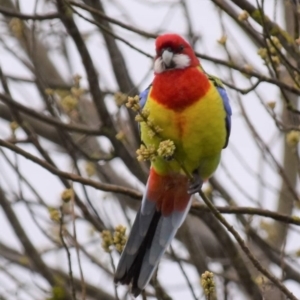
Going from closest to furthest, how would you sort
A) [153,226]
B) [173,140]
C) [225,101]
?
1. [173,140]
2. [225,101]
3. [153,226]

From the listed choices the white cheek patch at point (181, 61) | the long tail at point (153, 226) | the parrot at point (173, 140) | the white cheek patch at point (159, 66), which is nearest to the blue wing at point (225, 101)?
the parrot at point (173, 140)

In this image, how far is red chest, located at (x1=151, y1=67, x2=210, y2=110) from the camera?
3.44 m

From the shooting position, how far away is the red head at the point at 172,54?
3.68m

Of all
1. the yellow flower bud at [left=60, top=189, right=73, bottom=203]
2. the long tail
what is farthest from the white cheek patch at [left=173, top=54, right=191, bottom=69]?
the yellow flower bud at [left=60, top=189, right=73, bottom=203]

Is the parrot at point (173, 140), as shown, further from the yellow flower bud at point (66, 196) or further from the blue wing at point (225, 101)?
the yellow flower bud at point (66, 196)

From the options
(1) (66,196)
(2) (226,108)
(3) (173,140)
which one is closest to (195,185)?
(3) (173,140)

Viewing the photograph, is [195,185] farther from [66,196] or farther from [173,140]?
[66,196]

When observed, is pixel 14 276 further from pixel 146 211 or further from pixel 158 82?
pixel 158 82

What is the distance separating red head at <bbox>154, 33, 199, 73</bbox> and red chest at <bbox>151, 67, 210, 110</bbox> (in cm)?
4

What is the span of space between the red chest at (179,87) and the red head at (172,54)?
0.04 metres

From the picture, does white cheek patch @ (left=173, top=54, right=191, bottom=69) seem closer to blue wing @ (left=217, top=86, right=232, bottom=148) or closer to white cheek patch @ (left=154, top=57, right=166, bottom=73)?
white cheek patch @ (left=154, top=57, right=166, bottom=73)

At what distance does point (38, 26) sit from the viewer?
585cm

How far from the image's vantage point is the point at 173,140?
3.37m

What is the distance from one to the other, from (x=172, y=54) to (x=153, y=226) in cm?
86
